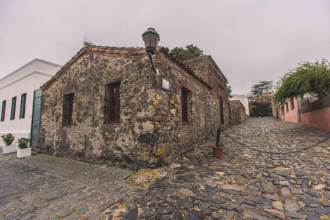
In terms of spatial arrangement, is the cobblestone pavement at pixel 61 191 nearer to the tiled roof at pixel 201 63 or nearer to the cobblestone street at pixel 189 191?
the cobblestone street at pixel 189 191

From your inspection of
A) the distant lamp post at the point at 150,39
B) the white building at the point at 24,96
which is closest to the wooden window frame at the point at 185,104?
the distant lamp post at the point at 150,39

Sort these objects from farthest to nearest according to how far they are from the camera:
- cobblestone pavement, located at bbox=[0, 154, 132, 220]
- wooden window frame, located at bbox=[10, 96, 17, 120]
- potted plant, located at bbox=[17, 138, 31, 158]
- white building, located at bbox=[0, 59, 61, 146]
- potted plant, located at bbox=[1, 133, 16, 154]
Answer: wooden window frame, located at bbox=[10, 96, 17, 120] < white building, located at bbox=[0, 59, 61, 146] < potted plant, located at bbox=[1, 133, 16, 154] < potted plant, located at bbox=[17, 138, 31, 158] < cobblestone pavement, located at bbox=[0, 154, 132, 220]

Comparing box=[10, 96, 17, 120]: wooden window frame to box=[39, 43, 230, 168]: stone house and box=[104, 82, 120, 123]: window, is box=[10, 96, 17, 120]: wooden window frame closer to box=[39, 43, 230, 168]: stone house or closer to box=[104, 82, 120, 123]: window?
box=[39, 43, 230, 168]: stone house

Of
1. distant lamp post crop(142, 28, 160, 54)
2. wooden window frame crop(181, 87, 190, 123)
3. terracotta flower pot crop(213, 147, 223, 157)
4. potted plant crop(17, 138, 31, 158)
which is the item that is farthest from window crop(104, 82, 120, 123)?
potted plant crop(17, 138, 31, 158)

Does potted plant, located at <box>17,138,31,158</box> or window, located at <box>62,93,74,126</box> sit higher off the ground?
window, located at <box>62,93,74,126</box>

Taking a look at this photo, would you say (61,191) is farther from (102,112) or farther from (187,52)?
(187,52)

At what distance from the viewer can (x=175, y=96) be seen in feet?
17.3

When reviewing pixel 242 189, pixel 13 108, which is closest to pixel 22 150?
pixel 13 108

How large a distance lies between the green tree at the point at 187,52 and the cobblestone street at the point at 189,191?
44.7 feet

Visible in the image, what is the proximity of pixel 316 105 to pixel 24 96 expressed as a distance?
642 inches

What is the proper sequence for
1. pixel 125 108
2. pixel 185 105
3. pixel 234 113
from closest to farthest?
pixel 125 108 < pixel 185 105 < pixel 234 113

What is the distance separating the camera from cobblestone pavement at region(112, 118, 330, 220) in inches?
102

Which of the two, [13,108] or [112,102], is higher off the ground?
[13,108]

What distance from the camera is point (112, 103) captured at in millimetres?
5379
